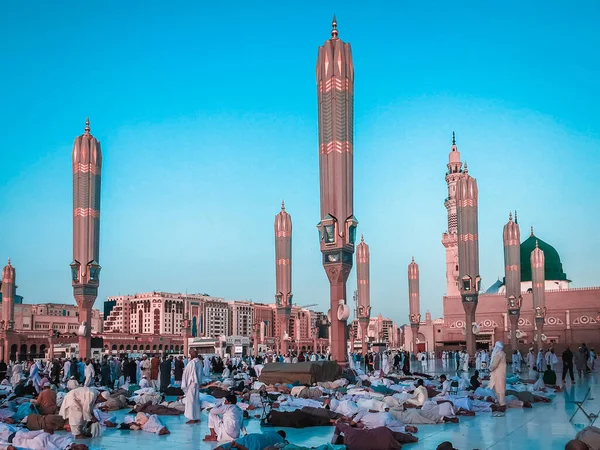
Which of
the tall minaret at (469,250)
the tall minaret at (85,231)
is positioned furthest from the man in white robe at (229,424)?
the tall minaret at (469,250)

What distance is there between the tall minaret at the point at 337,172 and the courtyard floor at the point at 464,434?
30.0 feet

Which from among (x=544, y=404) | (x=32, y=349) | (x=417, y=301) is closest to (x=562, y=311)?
(x=417, y=301)

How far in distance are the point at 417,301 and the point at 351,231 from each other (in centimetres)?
2966

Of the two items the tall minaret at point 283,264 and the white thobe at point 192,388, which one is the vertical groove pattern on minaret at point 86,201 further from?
the white thobe at point 192,388

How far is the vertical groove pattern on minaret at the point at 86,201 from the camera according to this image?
1082 inches

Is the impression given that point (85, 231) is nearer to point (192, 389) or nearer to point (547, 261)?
point (192, 389)

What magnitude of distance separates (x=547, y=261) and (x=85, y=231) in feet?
183

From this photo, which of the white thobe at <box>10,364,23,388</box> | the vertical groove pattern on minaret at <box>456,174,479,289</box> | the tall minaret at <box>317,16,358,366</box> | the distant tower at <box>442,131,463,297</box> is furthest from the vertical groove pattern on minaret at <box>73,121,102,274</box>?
the distant tower at <box>442,131,463,297</box>

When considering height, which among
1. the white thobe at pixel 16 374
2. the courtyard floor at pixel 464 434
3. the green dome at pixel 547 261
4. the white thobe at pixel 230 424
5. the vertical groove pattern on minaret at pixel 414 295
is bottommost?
the white thobe at pixel 16 374

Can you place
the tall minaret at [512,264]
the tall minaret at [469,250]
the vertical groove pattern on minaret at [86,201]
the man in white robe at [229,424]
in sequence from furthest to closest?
the tall minaret at [512,264], the tall minaret at [469,250], the vertical groove pattern on minaret at [86,201], the man in white robe at [229,424]

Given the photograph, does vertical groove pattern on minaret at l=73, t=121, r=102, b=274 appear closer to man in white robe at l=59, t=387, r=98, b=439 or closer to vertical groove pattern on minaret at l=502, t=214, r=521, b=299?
man in white robe at l=59, t=387, r=98, b=439

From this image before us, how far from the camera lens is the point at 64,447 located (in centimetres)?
823

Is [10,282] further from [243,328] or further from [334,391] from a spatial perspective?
[243,328]

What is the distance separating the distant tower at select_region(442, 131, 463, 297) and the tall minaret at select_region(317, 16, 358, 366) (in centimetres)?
4694
